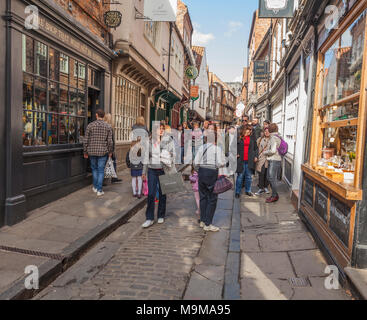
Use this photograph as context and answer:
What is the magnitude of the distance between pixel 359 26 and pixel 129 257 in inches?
161

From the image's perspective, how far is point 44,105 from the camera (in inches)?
248

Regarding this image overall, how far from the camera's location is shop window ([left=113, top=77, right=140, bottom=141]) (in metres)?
11.0

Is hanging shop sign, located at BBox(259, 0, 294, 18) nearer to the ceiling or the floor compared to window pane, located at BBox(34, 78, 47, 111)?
nearer to the ceiling

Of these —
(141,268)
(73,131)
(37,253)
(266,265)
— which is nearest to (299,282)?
(266,265)

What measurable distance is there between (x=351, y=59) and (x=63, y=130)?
5.65 metres

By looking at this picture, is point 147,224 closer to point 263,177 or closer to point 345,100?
point 345,100

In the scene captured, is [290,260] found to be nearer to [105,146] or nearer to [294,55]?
[105,146]

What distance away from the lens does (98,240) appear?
5016mm

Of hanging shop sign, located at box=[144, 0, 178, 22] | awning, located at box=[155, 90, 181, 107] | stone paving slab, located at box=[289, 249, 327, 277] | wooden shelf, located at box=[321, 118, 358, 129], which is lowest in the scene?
stone paving slab, located at box=[289, 249, 327, 277]

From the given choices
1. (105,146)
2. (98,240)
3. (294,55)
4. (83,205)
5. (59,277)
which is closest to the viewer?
(59,277)

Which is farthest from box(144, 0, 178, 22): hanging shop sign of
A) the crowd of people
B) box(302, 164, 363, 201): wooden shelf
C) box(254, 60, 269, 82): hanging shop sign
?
box(254, 60, 269, 82): hanging shop sign

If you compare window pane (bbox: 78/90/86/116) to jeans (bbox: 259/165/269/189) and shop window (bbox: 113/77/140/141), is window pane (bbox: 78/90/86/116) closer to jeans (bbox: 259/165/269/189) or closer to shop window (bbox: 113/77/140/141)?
shop window (bbox: 113/77/140/141)

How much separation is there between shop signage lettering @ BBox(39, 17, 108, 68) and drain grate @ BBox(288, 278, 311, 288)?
569cm
